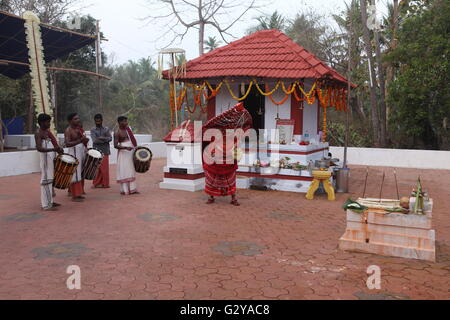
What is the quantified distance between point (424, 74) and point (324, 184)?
304 inches

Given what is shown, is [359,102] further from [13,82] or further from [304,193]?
[13,82]

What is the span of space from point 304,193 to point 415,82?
293 inches

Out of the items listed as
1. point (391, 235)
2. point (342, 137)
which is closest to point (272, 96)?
point (391, 235)

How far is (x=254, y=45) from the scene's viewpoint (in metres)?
11.0

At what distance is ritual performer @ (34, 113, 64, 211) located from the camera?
6.68 meters

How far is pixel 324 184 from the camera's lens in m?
8.43

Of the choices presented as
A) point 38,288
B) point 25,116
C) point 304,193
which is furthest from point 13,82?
point 38,288

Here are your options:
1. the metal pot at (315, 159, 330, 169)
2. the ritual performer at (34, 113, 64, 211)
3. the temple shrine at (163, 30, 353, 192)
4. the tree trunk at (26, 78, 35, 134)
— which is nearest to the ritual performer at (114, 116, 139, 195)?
the temple shrine at (163, 30, 353, 192)

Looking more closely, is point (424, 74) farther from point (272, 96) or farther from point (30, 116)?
point (30, 116)

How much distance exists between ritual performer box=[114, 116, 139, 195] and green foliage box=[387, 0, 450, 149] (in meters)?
10.2

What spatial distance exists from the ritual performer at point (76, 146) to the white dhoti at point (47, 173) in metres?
0.53

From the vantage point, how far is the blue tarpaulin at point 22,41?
1034 cm

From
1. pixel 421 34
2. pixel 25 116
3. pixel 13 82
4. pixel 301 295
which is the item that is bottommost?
pixel 301 295

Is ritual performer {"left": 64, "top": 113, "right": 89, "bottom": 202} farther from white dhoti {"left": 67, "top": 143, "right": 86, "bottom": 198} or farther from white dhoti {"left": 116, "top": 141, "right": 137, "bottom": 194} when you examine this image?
white dhoti {"left": 116, "top": 141, "right": 137, "bottom": 194}
